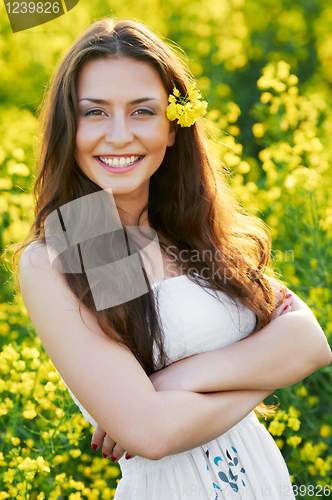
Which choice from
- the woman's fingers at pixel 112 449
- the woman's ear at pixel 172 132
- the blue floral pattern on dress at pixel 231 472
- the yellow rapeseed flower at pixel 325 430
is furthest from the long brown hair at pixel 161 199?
the yellow rapeseed flower at pixel 325 430

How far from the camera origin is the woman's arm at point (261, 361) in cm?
108

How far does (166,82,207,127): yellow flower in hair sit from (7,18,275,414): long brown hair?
36 millimetres

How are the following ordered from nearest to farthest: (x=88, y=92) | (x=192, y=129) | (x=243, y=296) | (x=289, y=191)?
(x=88, y=92)
(x=243, y=296)
(x=192, y=129)
(x=289, y=191)

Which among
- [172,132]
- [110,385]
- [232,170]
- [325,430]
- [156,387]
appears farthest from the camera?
[232,170]

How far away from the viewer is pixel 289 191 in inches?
89.0

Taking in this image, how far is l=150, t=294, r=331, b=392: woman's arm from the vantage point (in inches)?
42.6

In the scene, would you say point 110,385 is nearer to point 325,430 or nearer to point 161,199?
point 161,199

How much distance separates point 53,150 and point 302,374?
87 centimetres

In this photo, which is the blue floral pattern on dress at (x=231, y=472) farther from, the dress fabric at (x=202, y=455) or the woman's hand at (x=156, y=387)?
the woman's hand at (x=156, y=387)

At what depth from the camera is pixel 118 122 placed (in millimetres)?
1131

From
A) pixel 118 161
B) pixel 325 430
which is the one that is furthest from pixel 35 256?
pixel 325 430

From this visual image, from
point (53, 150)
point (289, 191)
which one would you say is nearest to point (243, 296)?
point (53, 150)

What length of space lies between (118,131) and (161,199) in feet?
1.33

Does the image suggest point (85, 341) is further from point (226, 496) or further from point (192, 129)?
point (192, 129)
